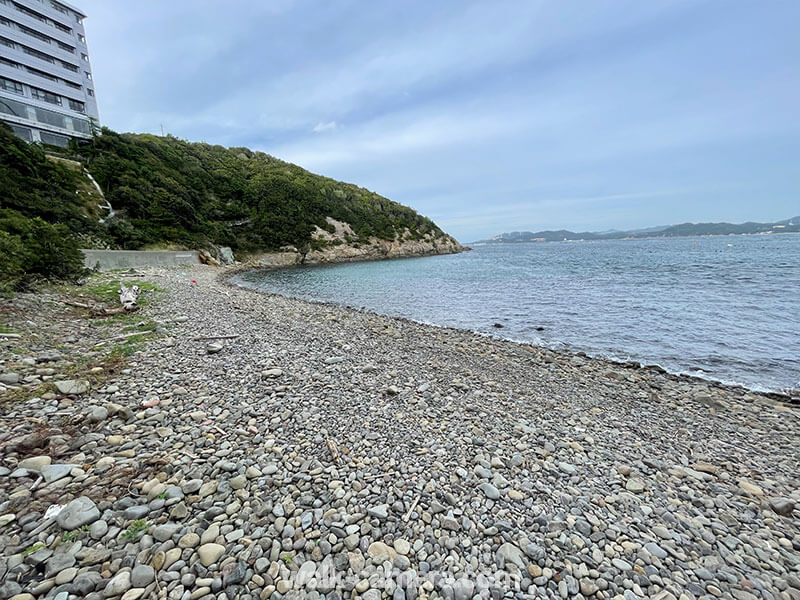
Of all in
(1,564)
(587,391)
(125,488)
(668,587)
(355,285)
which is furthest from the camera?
(355,285)

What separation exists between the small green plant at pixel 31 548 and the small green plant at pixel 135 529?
1.70 feet

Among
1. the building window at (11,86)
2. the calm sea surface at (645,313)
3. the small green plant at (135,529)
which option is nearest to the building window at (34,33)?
the building window at (11,86)

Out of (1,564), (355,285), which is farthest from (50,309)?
(355,285)

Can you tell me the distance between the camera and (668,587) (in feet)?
9.21

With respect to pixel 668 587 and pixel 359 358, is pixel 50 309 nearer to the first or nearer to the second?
pixel 359 358

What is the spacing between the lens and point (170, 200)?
43312 mm

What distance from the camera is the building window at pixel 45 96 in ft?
133

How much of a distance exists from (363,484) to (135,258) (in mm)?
34919

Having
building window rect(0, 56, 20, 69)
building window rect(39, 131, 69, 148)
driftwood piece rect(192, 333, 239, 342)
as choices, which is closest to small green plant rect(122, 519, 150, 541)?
driftwood piece rect(192, 333, 239, 342)

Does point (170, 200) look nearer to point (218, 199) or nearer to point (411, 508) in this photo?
point (218, 199)

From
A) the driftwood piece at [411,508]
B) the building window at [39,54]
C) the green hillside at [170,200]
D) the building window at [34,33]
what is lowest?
the driftwood piece at [411,508]

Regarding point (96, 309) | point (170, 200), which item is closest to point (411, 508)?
point (96, 309)

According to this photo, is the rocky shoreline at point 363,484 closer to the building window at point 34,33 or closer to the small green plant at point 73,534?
the small green plant at point 73,534

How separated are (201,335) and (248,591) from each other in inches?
305
